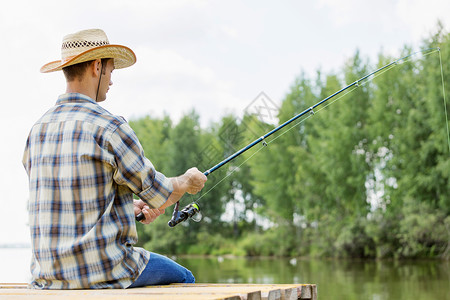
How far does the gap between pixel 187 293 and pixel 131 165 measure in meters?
0.44

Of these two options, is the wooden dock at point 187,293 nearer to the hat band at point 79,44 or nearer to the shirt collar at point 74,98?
the shirt collar at point 74,98

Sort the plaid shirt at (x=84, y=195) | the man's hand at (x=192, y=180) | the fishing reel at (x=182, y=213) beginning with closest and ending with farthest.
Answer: the plaid shirt at (x=84, y=195) < the man's hand at (x=192, y=180) < the fishing reel at (x=182, y=213)

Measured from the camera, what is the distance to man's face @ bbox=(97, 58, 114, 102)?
2.14m

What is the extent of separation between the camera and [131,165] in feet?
6.39

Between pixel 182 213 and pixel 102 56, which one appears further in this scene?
pixel 182 213

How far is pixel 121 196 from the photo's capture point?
2016 mm

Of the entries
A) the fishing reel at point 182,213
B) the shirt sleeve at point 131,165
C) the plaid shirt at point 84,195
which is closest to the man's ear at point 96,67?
the plaid shirt at point 84,195

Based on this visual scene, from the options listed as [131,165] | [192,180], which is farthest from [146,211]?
[131,165]

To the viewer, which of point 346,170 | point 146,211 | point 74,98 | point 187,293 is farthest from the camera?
point 346,170

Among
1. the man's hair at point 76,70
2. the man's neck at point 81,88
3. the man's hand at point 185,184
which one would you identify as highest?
the man's hair at point 76,70

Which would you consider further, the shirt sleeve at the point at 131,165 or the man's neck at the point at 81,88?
the man's neck at the point at 81,88

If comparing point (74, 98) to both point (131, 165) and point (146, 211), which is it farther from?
point (146, 211)

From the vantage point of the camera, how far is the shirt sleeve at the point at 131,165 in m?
1.93

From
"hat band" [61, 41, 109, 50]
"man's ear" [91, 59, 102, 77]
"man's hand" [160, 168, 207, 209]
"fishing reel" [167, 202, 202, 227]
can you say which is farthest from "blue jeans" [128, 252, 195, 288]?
"hat band" [61, 41, 109, 50]
